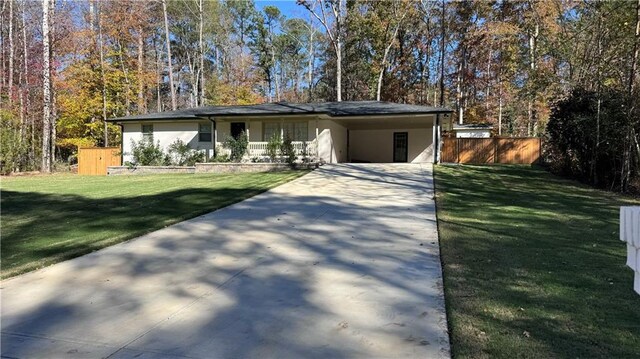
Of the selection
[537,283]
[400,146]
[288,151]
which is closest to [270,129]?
[288,151]

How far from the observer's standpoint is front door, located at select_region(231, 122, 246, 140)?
72.1 ft

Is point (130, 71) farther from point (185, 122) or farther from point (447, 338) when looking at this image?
point (447, 338)

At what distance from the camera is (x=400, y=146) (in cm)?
2508

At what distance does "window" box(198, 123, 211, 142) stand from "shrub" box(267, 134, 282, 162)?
16.1 feet

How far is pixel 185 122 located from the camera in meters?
23.3

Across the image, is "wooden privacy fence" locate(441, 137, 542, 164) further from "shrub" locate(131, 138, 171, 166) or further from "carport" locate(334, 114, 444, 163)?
"shrub" locate(131, 138, 171, 166)

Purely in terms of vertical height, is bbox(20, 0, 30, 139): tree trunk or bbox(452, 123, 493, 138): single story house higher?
bbox(20, 0, 30, 139): tree trunk

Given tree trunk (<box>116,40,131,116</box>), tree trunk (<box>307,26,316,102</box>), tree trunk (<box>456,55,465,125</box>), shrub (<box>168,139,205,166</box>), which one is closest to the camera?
shrub (<box>168,139,205,166</box>)

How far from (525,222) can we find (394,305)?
15.9 ft

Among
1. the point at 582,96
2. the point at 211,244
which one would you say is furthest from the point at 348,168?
the point at 211,244

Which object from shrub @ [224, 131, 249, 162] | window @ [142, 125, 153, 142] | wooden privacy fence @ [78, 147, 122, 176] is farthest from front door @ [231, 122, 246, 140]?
wooden privacy fence @ [78, 147, 122, 176]

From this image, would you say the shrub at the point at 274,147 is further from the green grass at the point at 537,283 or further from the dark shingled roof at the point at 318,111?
the green grass at the point at 537,283

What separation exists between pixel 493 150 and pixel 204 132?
1586cm

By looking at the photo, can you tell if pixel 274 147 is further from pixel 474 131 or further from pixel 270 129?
pixel 474 131
